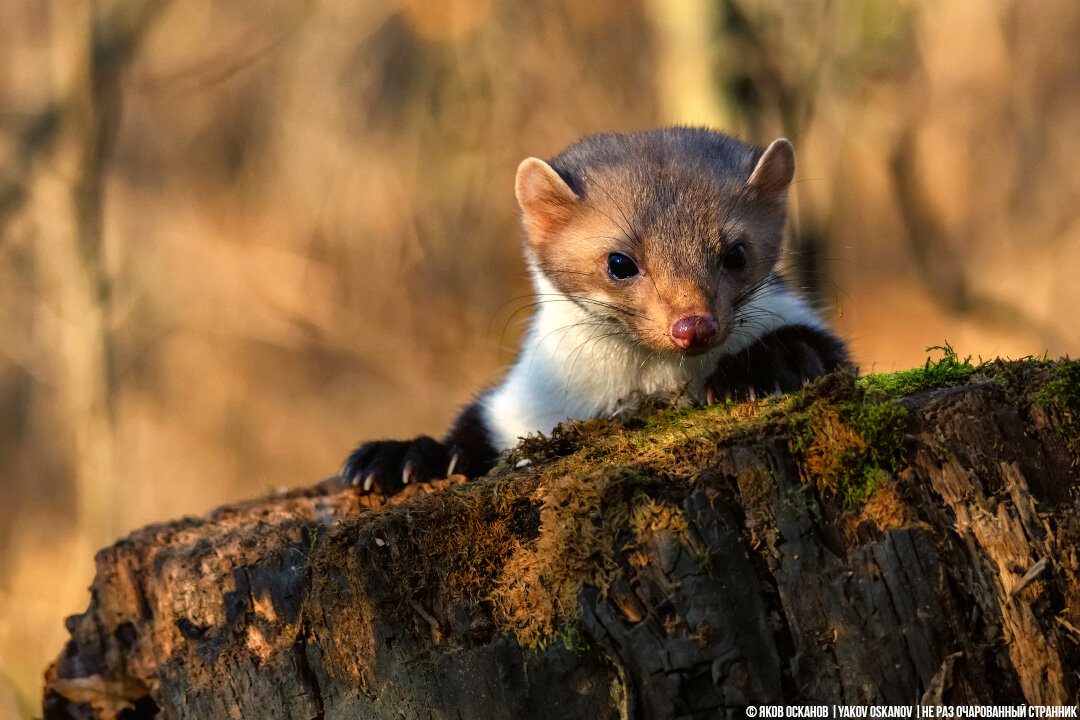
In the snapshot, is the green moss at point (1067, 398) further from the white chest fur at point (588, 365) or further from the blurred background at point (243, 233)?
the blurred background at point (243, 233)

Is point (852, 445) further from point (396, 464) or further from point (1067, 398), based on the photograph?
point (396, 464)

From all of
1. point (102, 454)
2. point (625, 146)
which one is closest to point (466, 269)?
point (102, 454)

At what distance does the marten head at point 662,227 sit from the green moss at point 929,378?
65 cm

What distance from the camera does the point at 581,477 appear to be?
230 centimetres

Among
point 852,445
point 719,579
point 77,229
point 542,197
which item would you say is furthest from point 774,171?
point 77,229

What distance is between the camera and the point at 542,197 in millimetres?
3916

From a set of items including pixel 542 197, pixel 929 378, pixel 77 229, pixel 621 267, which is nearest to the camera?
pixel 929 378

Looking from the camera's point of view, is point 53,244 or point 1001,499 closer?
point 1001,499

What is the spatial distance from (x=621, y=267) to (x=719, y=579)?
5.46 ft

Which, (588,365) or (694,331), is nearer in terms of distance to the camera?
(694,331)

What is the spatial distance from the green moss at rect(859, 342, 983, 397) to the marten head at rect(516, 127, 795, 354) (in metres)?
0.65

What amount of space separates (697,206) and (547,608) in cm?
186

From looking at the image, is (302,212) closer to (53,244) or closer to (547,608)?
(53,244)

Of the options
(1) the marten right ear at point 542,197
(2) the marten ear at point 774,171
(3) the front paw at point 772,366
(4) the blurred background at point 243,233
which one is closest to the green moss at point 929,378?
(3) the front paw at point 772,366
